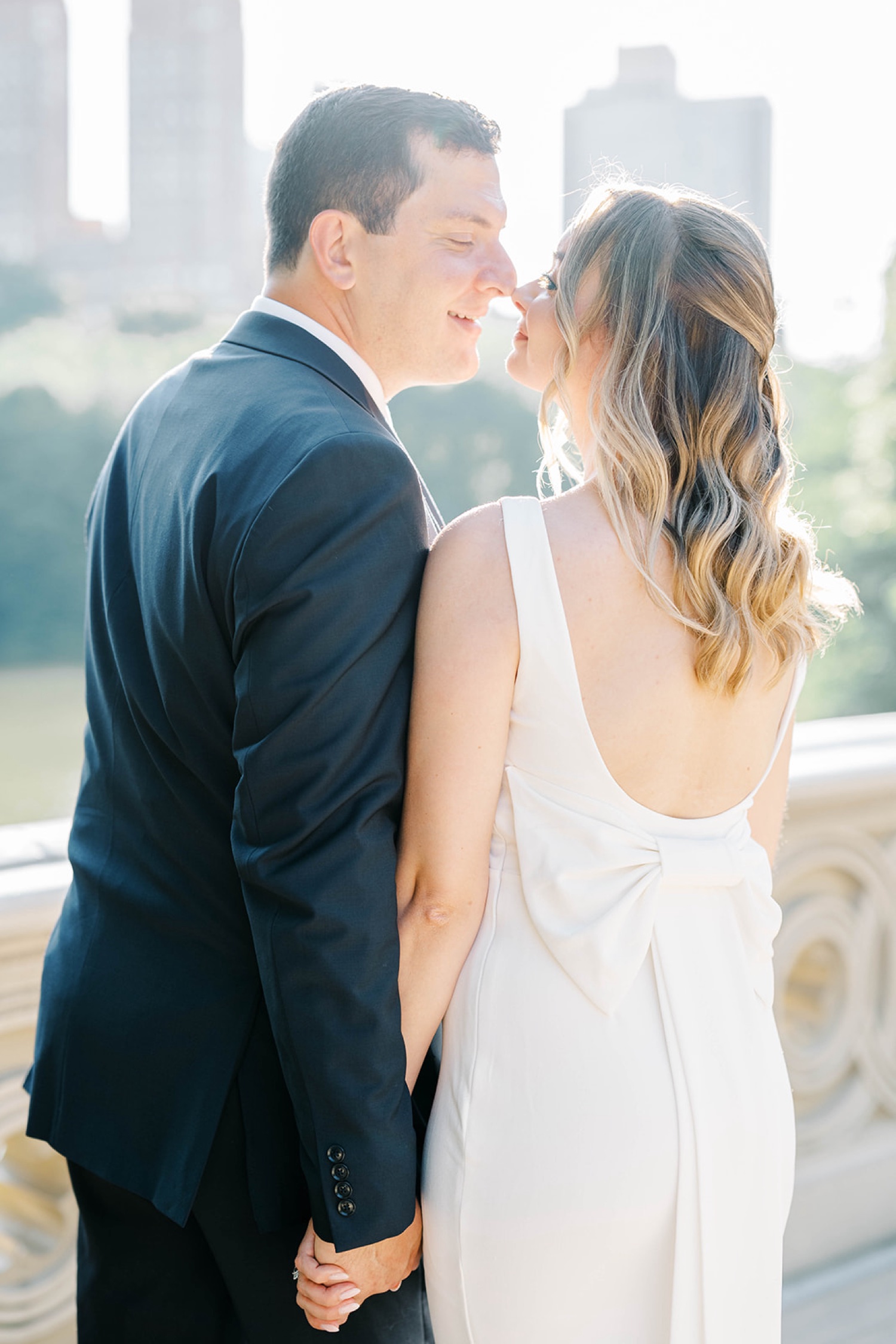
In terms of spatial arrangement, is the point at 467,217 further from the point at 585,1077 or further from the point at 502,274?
the point at 585,1077

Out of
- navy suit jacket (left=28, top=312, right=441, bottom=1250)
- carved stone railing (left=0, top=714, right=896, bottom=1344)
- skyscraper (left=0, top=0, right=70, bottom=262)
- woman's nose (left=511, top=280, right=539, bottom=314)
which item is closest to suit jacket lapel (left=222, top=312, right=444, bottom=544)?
navy suit jacket (left=28, top=312, right=441, bottom=1250)

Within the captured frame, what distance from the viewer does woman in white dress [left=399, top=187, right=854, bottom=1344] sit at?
135 centimetres

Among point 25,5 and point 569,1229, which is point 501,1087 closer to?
point 569,1229

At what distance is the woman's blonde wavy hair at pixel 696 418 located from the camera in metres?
1.37

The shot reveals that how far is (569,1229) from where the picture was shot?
1341 millimetres

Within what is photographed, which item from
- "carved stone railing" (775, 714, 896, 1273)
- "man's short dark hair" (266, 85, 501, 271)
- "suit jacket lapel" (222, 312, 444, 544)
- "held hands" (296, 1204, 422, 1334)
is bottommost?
"carved stone railing" (775, 714, 896, 1273)

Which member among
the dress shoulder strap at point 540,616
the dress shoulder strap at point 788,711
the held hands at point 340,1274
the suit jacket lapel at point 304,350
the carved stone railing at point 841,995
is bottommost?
the carved stone railing at point 841,995

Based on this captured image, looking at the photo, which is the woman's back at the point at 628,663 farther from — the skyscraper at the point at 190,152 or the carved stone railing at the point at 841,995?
the skyscraper at the point at 190,152

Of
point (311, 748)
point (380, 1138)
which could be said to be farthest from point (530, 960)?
point (311, 748)

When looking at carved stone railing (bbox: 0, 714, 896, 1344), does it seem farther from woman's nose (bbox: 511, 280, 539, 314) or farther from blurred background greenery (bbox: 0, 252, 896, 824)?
blurred background greenery (bbox: 0, 252, 896, 824)

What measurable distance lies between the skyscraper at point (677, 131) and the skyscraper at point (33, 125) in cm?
2094

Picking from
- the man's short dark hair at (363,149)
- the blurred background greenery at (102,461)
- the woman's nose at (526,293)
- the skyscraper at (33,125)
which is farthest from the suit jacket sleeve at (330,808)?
the skyscraper at (33,125)

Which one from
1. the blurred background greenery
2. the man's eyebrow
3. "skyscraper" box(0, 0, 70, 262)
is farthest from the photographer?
"skyscraper" box(0, 0, 70, 262)

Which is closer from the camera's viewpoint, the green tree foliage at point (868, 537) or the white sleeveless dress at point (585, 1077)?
the white sleeveless dress at point (585, 1077)
